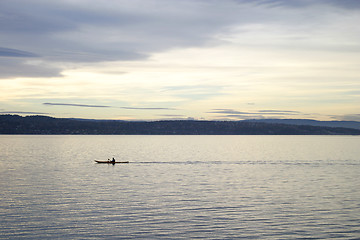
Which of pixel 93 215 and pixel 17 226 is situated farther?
pixel 93 215

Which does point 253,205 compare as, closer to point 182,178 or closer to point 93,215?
→ point 93,215

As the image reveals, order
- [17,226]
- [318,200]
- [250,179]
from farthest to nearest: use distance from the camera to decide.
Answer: [250,179]
[318,200]
[17,226]

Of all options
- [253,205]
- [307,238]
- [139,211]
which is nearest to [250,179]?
[253,205]

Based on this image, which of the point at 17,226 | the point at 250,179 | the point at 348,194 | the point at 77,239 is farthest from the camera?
the point at 250,179

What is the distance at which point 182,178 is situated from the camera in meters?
74.6

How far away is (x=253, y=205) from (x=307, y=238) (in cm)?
1357

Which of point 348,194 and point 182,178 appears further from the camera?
point 182,178

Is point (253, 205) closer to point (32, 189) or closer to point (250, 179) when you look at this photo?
point (250, 179)

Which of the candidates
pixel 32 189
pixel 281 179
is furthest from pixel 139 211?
pixel 281 179

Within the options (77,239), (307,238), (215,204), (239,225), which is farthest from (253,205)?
(77,239)

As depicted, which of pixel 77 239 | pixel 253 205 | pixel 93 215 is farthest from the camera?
pixel 253 205

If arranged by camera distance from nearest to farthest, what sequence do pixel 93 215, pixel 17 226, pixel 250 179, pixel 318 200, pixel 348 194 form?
pixel 17 226, pixel 93 215, pixel 318 200, pixel 348 194, pixel 250 179

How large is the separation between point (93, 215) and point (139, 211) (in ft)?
16.7

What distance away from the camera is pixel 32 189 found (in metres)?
58.4
